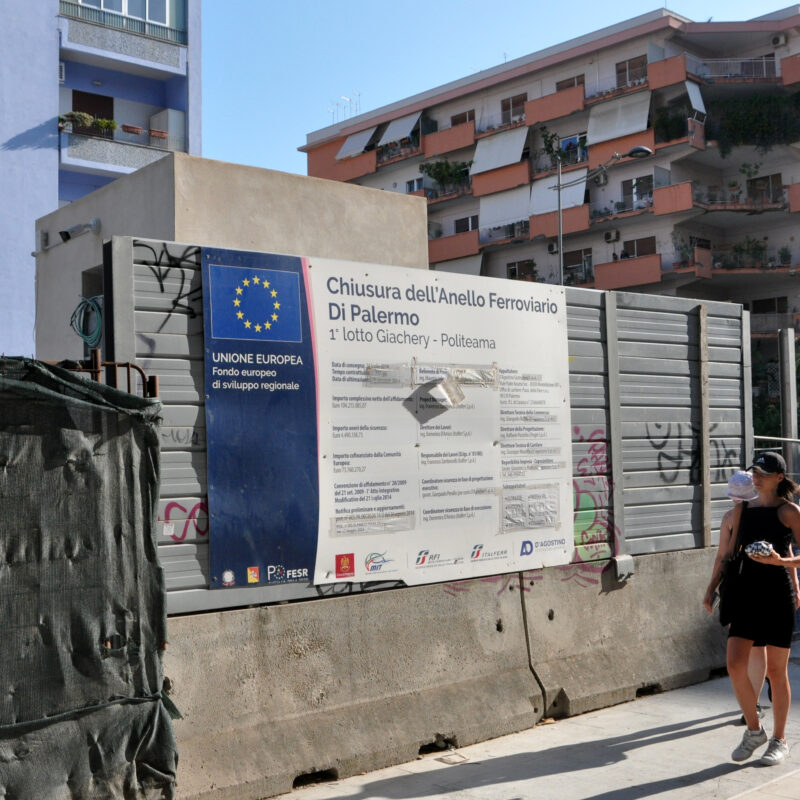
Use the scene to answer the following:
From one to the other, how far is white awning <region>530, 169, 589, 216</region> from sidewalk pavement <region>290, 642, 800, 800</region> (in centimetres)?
3939

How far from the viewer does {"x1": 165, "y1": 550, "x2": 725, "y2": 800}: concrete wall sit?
5418 millimetres

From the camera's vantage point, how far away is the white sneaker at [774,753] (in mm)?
5898

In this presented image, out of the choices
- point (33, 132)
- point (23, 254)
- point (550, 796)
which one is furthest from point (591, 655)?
point (33, 132)

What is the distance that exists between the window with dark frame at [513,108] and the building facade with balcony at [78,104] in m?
20.9

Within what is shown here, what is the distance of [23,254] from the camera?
88.4ft

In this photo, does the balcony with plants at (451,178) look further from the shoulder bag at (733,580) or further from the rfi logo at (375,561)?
the rfi logo at (375,561)

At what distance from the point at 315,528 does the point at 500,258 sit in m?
44.0

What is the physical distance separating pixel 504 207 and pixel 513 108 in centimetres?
496

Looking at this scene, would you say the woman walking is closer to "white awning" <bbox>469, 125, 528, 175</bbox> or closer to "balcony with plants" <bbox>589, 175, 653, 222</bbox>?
"balcony with plants" <bbox>589, 175, 653, 222</bbox>

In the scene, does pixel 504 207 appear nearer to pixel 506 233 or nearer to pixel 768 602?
pixel 506 233

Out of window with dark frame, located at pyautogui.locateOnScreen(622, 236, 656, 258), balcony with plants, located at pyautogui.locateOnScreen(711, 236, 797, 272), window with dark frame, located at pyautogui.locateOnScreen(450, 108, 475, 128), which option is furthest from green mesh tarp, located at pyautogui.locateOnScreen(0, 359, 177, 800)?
window with dark frame, located at pyautogui.locateOnScreen(450, 108, 475, 128)

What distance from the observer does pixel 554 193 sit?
46.3 meters

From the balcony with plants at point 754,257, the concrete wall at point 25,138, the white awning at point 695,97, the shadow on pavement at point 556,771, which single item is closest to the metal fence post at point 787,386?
the shadow on pavement at point 556,771

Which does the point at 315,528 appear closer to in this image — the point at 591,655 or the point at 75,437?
the point at 75,437
